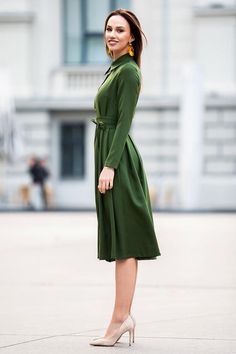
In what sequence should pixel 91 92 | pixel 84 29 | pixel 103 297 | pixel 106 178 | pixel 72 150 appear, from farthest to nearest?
pixel 84 29, pixel 72 150, pixel 91 92, pixel 103 297, pixel 106 178

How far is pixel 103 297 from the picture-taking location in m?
8.85

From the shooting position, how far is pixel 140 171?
650cm

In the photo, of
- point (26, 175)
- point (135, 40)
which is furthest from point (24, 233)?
point (26, 175)

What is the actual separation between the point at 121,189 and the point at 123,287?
0.55 m

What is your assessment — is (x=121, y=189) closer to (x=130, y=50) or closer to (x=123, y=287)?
(x=123, y=287)

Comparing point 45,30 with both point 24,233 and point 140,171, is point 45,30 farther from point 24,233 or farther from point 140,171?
point 140,171

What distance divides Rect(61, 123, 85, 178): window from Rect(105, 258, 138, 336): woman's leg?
26.0 m

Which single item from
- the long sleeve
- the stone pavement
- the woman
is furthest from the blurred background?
the long sleeve

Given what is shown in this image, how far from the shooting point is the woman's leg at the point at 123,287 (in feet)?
21.0

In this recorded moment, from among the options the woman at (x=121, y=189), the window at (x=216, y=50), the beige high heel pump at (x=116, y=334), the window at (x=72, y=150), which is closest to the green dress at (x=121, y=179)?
the woman at (x=121, y=189)

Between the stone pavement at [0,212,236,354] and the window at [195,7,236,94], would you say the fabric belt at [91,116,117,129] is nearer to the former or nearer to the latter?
the stone pavement at [0,212,236,354]

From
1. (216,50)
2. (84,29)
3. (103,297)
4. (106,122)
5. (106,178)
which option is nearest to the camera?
(106,178)

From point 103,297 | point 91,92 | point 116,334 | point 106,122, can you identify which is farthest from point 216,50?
point 116,334

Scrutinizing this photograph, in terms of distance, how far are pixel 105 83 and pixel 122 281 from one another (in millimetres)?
1117
